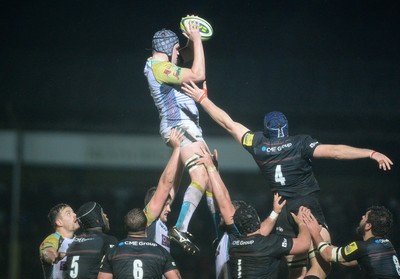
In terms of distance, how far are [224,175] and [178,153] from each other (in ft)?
25.4

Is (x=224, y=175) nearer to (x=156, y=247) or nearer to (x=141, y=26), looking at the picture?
(x=141, y=26)

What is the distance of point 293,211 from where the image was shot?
30.1ft

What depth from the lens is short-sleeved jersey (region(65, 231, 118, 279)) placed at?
357 inches

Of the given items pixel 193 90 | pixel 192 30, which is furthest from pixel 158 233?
pixel 192 30

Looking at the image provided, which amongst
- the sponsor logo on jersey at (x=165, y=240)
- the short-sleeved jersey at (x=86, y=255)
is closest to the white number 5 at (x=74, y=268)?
the short-sleeved jersey at (x=86, y=255)

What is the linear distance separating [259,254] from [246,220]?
1.36 ft

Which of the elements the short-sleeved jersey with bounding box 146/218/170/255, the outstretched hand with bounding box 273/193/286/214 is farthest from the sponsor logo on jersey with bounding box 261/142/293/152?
the short-sleeved jersey with bounding box 146/218/170/255

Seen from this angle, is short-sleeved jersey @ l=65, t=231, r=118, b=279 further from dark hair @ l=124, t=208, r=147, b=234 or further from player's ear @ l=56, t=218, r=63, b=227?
player's ear @ l=56, t=218, r=63, b=227

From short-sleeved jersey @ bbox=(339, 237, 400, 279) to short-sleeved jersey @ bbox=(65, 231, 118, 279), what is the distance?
2.78 metres

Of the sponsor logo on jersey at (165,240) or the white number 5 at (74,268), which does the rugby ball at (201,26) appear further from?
the white number 5 at (74,268)

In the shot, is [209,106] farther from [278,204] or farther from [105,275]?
[105,275]

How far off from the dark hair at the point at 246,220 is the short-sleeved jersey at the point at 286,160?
2.21ft

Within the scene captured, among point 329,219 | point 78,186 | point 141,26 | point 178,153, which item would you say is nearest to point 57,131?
point 78,186

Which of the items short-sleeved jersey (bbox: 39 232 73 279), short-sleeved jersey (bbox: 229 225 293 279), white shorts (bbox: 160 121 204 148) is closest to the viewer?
short-sleeved jersey (bbox: 229 225 293 279)
